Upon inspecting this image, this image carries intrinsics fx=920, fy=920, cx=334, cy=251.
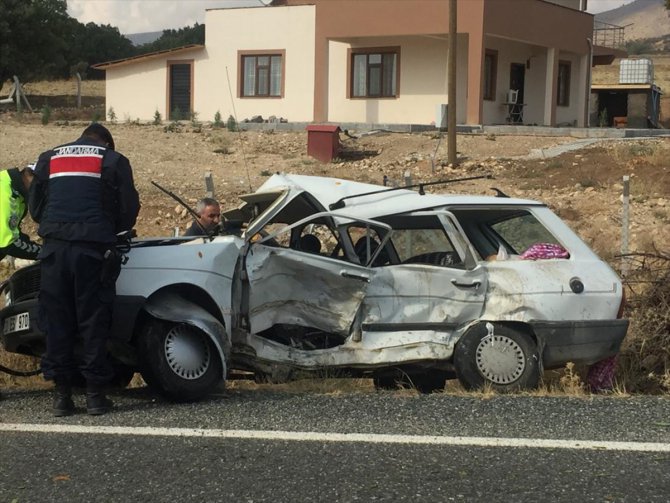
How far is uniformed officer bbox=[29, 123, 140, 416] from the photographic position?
224 inches

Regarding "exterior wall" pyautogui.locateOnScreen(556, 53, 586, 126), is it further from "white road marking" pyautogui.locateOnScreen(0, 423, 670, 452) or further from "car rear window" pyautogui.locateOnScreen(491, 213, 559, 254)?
"white road marking" pyautogui.locateOnScreen(0, 423, 670, 452)

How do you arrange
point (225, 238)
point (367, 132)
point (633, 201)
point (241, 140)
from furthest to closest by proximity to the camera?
1. point (367, 132)
2. point (241, 140)
3. point (633, 201)
4. point (225, 238)

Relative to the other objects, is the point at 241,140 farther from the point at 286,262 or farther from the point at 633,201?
the point at 286,262

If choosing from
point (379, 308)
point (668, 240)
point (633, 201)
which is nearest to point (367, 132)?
point (633, 201)

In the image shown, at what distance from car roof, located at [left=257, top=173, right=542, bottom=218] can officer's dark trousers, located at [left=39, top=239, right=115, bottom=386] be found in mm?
1663

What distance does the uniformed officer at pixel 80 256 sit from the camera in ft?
18.7

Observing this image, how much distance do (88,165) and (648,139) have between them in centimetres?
2149

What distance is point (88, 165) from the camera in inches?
227

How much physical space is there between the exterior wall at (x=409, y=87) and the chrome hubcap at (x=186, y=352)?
2367cm

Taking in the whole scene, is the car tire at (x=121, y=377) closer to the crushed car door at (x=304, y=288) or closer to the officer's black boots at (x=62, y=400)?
the officer's black boots at (x=62, y=400)

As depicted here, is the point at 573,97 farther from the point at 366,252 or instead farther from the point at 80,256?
the point at 80,256

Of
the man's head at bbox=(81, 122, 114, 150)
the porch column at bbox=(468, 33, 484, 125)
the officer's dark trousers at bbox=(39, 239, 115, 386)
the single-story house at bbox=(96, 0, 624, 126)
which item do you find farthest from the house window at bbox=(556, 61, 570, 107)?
the officer's dark trousers at bbox=(39, 239, 115, 386)

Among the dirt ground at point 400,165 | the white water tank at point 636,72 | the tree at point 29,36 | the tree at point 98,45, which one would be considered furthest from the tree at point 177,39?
the dirt ground at point 400,165

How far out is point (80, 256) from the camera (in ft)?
18.6
